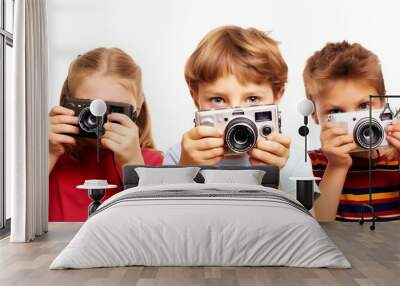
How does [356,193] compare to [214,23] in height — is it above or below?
below

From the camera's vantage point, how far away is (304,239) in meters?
3.50

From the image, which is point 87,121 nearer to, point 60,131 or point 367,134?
point 60,131

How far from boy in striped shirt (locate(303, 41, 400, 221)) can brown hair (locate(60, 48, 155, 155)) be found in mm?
1527

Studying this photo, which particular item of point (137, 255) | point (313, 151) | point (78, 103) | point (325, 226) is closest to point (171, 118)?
point (78, 103)

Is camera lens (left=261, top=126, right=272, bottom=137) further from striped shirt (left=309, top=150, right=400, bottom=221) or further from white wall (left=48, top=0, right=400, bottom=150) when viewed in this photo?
striped shirt (left=309, top=150, right=400, bottom=221)

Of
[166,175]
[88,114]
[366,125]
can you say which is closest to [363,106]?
[366,125]

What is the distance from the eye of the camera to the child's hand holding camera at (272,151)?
5.50 m

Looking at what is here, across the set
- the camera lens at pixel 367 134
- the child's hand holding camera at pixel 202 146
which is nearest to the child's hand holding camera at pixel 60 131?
the child's hand holding camera at pixel 202 146

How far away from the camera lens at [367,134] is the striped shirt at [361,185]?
17 cm

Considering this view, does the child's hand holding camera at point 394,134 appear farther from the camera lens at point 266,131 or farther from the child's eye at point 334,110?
the camera lens at point 266,131

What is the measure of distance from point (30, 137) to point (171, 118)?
146 centimetres

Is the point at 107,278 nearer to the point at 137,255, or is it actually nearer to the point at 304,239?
the point at 137,255

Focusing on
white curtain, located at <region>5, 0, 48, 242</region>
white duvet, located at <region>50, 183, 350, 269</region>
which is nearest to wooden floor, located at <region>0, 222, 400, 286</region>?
white duvet, located at <region>50, 183, 350, 269</region>

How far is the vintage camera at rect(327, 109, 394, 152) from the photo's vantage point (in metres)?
5.52
